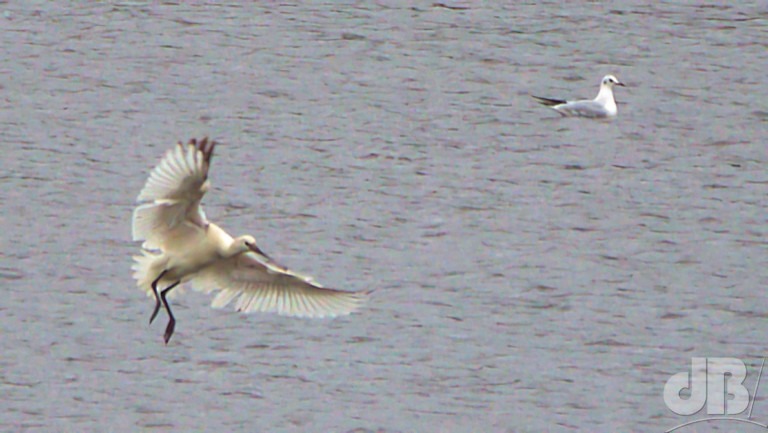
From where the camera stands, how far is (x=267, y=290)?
10492 millimetres

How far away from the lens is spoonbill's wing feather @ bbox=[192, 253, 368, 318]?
10.2 m

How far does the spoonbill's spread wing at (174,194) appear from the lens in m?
9.33

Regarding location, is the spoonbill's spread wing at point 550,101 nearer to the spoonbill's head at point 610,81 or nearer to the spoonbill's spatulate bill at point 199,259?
the spoonbill's head at point 610,81

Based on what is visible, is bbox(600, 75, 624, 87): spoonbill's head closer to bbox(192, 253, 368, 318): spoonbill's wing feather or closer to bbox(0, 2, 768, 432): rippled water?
bbox(0, 2, 768, 432): rippled water

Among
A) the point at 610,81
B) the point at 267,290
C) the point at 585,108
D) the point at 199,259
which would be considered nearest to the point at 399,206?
the point at 585,108

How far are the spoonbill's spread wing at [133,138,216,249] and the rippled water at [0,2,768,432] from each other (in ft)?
4.06

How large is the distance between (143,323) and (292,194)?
2789mm

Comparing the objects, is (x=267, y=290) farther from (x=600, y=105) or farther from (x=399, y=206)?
(x=600, y=105)

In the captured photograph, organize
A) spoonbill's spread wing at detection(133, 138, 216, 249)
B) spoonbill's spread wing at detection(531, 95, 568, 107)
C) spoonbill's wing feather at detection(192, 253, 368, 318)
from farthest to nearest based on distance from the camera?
spoonbill's spread wing at detection(531, 95, 568, 107) < spoonbill's wing feather at detection(192, 253, 368, 318) < spoonbill's spread wing at detection(133, 138, 216, 249)

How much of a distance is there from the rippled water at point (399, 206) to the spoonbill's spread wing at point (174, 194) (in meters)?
1.24

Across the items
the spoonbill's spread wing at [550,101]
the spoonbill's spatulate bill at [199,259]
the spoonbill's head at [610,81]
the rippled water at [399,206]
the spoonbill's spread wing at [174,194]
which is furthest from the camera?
the spoonbill's spread wing at [550,101]

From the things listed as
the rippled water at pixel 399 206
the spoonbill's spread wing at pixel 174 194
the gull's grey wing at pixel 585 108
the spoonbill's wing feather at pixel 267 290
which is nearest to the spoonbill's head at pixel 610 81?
the gull's grey wing at pixel 585 108

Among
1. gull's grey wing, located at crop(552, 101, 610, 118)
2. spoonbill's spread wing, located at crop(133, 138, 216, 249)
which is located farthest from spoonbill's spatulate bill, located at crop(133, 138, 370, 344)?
gull's grey wing, located at crop(552, 101, 610, 118)

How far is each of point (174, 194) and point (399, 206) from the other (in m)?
4.85
